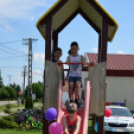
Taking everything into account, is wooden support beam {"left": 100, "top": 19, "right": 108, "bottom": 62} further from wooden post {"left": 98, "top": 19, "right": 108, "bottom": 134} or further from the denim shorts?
the denim shorts

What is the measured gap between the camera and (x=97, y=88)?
6734 millimetres

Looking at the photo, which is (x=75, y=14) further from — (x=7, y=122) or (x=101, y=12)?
(x=7, y=122)

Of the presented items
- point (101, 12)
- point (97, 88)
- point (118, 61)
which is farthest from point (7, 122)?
point (118, 61)

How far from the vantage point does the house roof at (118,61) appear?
94.7ft

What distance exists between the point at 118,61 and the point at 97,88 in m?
24.0

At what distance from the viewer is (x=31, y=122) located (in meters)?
14.4

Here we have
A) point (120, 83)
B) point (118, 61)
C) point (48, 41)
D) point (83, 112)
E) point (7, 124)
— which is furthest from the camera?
point (118, 61)

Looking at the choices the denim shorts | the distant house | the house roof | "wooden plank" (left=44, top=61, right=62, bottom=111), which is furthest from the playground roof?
the distant house

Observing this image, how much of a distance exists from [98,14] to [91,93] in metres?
1.87

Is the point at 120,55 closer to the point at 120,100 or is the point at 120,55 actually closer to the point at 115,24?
the point at 120,100

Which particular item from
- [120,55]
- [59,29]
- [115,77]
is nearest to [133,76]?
[115,77]

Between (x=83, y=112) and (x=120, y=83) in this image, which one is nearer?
(x=83, y=112)

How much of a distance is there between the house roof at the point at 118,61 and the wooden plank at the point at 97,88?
21.1 metres

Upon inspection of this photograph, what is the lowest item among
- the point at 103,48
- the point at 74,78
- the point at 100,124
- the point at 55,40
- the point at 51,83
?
the point at 100,124
